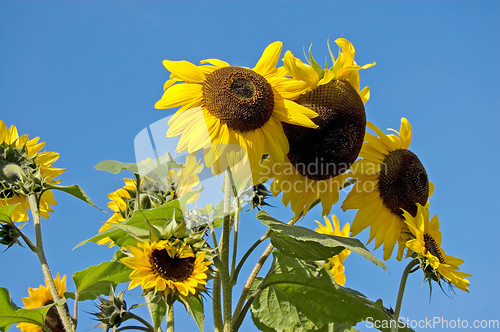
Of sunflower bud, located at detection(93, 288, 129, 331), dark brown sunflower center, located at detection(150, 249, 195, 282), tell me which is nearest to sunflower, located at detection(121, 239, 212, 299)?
dark brown sunflower center, located at detection(150, 249, 195, 282)

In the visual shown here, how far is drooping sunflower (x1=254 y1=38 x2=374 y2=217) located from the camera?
7.70ft

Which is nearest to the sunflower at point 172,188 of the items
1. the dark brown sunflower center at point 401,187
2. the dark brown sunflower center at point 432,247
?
the dark brown sunflower center at point 401,187

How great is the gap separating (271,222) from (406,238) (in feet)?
3.09

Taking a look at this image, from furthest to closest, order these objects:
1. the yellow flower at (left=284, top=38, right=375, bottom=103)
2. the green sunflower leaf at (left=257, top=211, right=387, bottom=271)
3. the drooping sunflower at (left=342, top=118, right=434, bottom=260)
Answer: the drooping sunflower at (left=342, top=118, right=434, bottom=260), the yellow flower at (left=284, top=38, right=375, bottom=103), the green sunflower leaf at (left=257, top=211, right=387, bottom=271)


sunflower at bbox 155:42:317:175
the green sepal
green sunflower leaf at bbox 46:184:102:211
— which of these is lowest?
green sunflower leaf at bbox 46:184:102:211

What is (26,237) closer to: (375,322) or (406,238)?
(375,322)

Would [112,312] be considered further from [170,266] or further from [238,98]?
[238,98]

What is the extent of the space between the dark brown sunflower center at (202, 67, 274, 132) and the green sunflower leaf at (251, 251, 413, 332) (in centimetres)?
80

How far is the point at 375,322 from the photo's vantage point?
258 cm

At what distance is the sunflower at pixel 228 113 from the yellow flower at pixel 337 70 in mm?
116

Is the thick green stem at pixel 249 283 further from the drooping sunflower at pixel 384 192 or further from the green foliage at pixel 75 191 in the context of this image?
the green foliage at pixel 75 191

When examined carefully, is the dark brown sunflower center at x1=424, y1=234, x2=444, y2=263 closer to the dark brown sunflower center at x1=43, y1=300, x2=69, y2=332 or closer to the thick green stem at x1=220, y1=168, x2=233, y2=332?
the thick green stem at x1=220, y1=168, x2=233, y2=332

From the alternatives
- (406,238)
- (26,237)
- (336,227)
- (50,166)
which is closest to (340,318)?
(406,238)

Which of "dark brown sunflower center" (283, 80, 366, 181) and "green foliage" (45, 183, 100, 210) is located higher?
"dark brown sunflower center" (283, 80, 366, 181)
